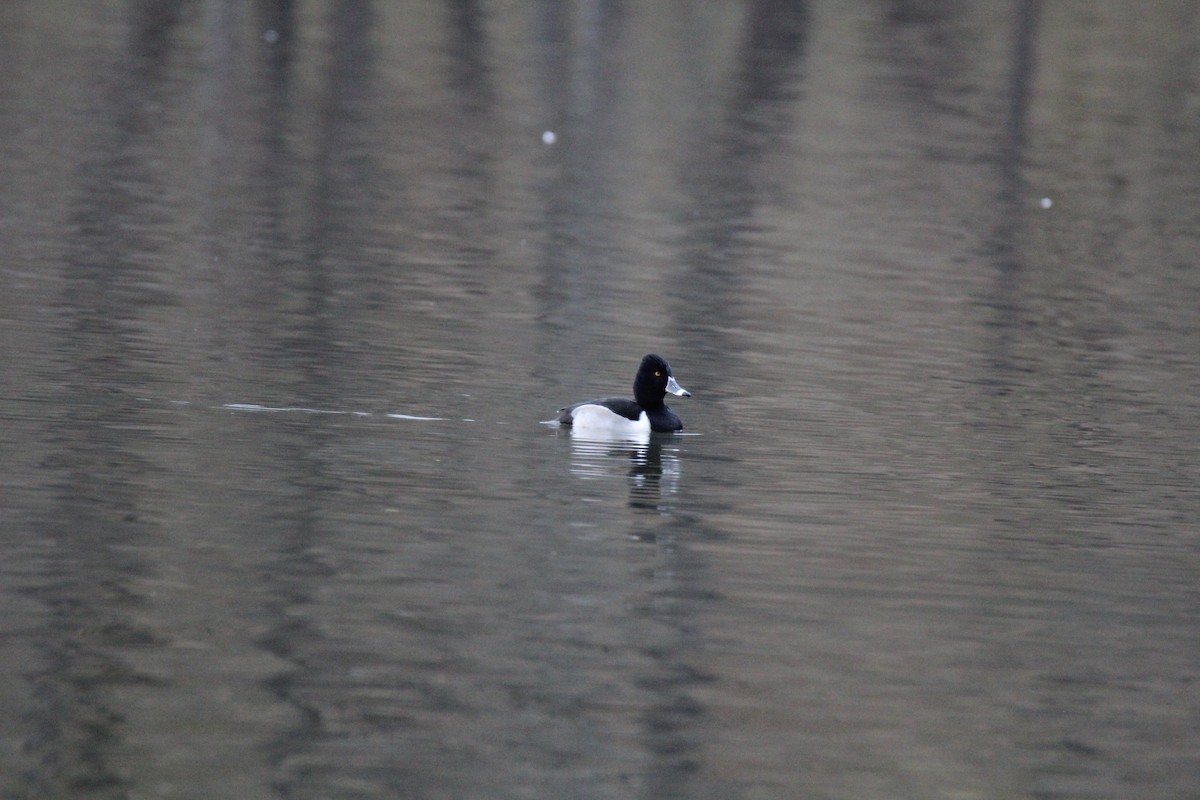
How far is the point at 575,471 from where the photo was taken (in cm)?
1353

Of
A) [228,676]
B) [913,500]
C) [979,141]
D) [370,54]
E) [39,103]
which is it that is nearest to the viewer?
[228,676]

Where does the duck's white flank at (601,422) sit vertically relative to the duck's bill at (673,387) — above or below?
below

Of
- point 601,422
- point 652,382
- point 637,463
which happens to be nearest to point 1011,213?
point 652,382

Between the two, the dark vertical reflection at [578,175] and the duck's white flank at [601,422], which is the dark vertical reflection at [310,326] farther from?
the dark vertical reflection at [578,175]

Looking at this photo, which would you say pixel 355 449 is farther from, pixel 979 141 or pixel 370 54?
pixel 370 54

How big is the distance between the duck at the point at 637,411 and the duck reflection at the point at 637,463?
0.07 metres

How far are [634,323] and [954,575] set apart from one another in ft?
28.7

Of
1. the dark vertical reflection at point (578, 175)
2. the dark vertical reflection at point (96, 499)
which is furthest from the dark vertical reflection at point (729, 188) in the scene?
the dark vertical reflection at point (96, 499)

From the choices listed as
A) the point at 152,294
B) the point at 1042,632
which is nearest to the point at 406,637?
the point at 1042,632

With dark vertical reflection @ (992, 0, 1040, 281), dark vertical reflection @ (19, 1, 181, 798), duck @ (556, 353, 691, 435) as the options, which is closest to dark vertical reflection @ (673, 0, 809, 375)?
duck @ (556, 353, 691, 435)

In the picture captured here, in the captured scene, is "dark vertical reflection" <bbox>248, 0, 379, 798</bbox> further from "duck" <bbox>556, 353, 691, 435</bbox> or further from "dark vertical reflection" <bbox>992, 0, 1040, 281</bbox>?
"dark vertical reflection" <bbox>992, 0, 1040, 281</bbox>

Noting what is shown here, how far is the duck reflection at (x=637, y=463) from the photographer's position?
1294 cm

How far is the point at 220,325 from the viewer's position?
17.8m

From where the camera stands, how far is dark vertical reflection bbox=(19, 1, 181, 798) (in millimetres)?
8141
